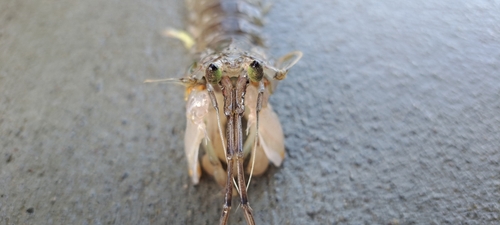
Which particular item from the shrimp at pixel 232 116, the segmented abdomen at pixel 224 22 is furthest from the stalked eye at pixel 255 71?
the segmented abdomen at pixel 224 22

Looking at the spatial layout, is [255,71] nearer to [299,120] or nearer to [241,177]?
[241,177]

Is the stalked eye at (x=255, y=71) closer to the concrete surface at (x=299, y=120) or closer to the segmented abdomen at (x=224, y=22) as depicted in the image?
the concrete surface at (x=299, y=120)

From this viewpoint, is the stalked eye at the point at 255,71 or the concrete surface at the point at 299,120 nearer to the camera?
the stalked eye at the point at 255,71

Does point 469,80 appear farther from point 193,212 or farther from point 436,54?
point 193,212

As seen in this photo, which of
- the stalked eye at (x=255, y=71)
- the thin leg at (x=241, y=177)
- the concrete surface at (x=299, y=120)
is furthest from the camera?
the concrete surface at (x=299, y=120)

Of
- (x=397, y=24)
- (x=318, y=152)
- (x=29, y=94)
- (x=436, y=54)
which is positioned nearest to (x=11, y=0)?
(x=29, y=94)

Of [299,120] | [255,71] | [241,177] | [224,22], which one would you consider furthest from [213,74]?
[224,22]

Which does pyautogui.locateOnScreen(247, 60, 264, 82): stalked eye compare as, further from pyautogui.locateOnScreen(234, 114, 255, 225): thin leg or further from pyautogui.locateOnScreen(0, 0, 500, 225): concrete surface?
pyautogui.locateOnScreen(0, 0, 500, 225): concrete surface
